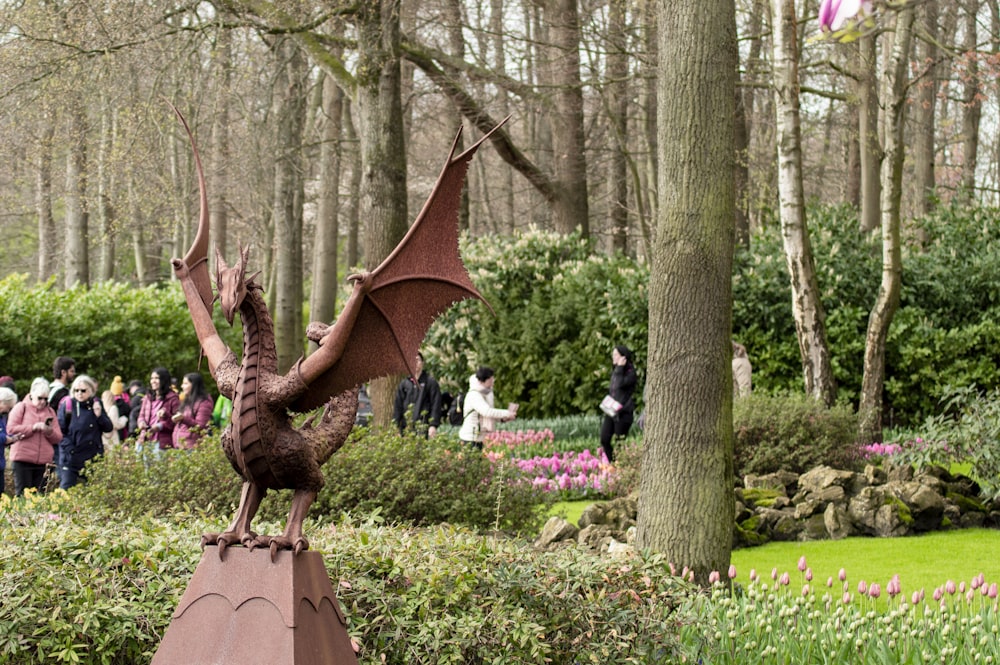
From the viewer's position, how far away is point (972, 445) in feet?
32.5

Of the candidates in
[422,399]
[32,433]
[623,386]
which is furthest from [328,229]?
[32,433]

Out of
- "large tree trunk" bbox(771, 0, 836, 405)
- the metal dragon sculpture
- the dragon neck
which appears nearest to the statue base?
the metal dragon sculpture

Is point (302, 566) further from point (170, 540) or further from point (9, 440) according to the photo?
point (9, 440)

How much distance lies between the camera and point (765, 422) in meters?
11.7

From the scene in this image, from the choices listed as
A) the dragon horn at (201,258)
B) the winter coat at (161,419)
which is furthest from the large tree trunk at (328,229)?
the dragon horn at (201,258)

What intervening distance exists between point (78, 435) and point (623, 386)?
6.36 m

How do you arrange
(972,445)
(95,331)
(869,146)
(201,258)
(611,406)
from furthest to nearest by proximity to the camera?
(95,331) → (869,146) → (611,406) → (972,445) → (201,258)

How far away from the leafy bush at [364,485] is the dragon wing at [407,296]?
377 centimetres

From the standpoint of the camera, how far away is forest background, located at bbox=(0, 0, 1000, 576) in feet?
23.2

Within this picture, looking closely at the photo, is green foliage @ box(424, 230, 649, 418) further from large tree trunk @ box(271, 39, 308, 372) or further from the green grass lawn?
the green grass lawn

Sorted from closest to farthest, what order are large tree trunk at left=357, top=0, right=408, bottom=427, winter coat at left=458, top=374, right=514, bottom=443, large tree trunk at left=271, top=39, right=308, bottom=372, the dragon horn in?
the dragon horn
winter coat at left=458, top=374, right=514, bottom=443
large tree trunk at left=357, top=0, right=408, bottom=427
large tree trunk at left=271, top=39, right=308, bottom=372

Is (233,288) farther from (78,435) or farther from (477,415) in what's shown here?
(78,435)

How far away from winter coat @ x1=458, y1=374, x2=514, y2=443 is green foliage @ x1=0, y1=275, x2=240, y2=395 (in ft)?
32.1

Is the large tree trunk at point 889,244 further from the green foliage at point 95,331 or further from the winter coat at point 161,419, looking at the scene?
the green foliage at point 95,331
